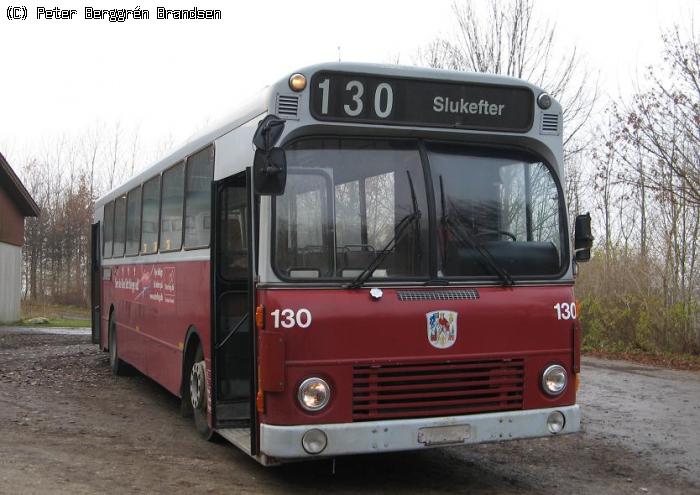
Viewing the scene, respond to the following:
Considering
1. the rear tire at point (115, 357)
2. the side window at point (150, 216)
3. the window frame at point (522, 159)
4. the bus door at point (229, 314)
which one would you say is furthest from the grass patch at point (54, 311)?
the window frame at point (522, 159)

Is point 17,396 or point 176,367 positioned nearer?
point 176,367

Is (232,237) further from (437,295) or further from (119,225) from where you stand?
(119,225)

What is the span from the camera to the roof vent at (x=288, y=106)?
20.4 feet

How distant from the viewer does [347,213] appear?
6.23 meters

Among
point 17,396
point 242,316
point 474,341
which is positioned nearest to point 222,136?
point 242,316

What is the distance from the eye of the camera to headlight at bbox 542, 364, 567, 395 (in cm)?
655

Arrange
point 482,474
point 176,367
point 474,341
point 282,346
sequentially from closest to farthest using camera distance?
point 282,346
point 474,341
point 482,474
point 176,367

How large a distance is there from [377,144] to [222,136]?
1812 mm

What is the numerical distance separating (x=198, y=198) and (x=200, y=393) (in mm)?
1878

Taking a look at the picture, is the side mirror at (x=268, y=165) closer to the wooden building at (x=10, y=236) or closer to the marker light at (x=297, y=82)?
the marker light at (x=297, y=82)

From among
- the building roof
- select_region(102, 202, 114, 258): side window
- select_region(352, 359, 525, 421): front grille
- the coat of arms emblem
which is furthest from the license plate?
the building roof

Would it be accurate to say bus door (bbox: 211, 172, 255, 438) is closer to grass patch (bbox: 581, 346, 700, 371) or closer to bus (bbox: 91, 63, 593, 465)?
bus (bbox: 91, 63, 593, 465)

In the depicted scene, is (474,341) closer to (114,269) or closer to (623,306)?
(114,269)

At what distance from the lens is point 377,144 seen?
646 centimetres
